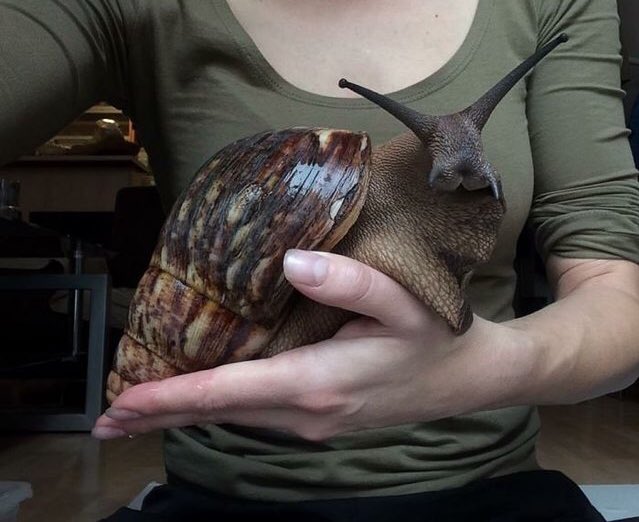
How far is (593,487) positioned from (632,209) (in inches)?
50.7

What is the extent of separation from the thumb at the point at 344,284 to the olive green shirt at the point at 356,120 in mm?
317

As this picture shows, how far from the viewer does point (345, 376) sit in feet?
2.16

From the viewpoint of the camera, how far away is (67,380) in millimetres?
3607

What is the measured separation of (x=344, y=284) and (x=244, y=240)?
6.0 inches

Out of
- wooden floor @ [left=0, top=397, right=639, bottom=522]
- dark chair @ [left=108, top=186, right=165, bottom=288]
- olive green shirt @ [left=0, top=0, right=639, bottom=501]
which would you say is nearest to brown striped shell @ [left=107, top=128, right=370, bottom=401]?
olive green shirt @ [left=0, top=0, right=639, bottom=501]

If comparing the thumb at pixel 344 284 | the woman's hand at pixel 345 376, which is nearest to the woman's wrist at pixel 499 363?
the woman's hand at pixel 345 376

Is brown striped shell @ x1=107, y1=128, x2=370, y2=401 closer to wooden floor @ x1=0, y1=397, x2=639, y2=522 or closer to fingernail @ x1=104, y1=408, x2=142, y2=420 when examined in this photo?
fingernail @ x1=104, y1=408, x2=142, y2=420

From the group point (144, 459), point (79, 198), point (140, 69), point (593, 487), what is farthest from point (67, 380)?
point (140, 69)

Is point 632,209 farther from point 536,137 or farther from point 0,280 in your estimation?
point 0,280

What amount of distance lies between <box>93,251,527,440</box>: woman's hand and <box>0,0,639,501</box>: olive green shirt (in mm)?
200

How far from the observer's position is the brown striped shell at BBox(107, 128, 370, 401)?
711 millimetres

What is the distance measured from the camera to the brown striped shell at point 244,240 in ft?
2.33

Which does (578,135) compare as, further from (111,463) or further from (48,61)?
(111,463)

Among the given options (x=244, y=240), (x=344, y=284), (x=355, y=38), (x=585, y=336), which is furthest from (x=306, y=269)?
(x=355, y=38)
